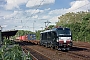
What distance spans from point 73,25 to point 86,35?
417 inches

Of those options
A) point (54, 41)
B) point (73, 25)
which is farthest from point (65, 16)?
point (54, 41)

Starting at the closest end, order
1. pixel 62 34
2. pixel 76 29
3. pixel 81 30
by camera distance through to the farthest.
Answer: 1. pixel 62 34
2. pixel 81 30
3. pixel 76 29

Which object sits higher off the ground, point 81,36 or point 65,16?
point 65,16

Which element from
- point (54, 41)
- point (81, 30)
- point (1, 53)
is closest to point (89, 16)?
point (81, 30)

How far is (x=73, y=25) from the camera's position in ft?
231

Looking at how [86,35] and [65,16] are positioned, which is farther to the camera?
[65,16]

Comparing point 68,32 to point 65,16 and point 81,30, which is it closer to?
point 81,30

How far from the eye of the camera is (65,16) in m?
115

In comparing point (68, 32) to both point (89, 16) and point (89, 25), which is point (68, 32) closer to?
point (89, 25)

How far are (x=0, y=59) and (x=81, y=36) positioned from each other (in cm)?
5853

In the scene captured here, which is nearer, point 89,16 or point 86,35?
point 86,35

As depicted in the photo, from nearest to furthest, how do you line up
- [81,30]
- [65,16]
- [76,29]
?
1. [81,30]
2. [76,29]
3. [65,16]

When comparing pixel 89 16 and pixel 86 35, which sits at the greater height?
pixel 89 16

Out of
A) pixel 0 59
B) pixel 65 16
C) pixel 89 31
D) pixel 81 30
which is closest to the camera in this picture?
pixel 0 59
